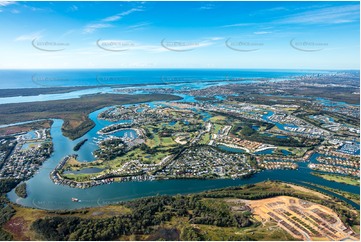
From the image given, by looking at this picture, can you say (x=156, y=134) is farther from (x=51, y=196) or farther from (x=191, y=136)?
(x=51, y=196)

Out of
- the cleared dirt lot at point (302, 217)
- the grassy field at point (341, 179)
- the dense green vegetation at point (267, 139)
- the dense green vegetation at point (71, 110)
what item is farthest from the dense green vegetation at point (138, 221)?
the dense green vegetation at point (71, 110)

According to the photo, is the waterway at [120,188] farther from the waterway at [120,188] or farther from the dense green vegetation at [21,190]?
the dense green vegetation at [21,190]

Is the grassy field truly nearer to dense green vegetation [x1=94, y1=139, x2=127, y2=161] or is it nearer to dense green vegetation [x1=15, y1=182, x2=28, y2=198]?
dense green vegetation [x1=94, y1=139, x2=127, y2=161]

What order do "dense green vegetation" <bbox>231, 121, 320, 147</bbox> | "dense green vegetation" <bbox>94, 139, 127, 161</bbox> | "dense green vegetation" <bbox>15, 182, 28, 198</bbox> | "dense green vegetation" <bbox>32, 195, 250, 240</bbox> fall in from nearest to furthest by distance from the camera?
"dense green vegetation" <bbox>32, 195, 250, 240</bbox> → "dense green vegetation" <bbox>15, 182, 28, 198</bbox> → "dense green vegetation" <bbox>94, 139, 127, 161</bbox> → "dense green vegetation" <bbox>231, 121, 320, 147</bbox>

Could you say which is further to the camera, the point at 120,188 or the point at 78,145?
the point at 78,145

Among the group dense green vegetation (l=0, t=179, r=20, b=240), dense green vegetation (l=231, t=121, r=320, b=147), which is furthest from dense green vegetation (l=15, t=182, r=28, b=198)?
dense green vegetation (l=231, t=121, r=320, b=147)

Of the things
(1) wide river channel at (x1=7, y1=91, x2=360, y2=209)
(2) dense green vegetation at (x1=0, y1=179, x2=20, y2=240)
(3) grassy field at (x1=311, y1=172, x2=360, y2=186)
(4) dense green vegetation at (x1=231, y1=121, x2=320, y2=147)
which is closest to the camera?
(2) dense green vegetation at (x1=0, y1=179, x2=20, y2=240)

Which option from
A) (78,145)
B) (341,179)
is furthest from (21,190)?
(341,179)

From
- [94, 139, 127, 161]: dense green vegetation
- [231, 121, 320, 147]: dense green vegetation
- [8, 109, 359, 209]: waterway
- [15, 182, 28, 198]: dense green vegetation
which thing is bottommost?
[8, 109, 359, 209]: waterway

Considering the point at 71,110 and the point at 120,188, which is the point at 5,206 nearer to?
the point at 120,188

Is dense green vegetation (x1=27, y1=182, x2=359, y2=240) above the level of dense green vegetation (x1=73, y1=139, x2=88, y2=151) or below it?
below
